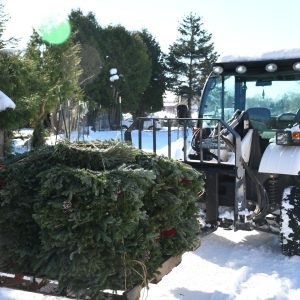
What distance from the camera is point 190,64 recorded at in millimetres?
44656

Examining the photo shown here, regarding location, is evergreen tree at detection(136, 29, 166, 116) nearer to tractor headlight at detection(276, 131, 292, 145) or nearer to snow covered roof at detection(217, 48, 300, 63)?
snow covered roof at detection(217, 48, 300, 63)

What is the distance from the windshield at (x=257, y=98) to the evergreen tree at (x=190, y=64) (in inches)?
1438

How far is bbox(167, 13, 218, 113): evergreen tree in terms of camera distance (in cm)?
4388

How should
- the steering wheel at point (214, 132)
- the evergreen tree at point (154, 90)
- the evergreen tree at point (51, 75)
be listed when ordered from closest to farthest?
1. the steering wheel at point (214, 132)
2. the evergreen tree at point (51, 75)
3. the evergreen tree at point (154, 90)

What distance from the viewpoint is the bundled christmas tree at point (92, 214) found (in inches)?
116

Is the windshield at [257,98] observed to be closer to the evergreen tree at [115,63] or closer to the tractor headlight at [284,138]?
the tractor headlight at [284,138]

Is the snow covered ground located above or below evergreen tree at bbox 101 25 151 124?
below

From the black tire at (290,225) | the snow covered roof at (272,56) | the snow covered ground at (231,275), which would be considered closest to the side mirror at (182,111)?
the snow covered roof at (272,56)

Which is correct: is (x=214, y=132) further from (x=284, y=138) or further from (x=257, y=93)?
(x=284, y=138)

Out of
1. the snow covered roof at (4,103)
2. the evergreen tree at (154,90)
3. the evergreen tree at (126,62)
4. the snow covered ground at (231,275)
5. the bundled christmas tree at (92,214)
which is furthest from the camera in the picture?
the evergreen tree at (154,90)

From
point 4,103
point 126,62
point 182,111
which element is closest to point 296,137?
point 182,111

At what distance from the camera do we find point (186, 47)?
44.7 meters

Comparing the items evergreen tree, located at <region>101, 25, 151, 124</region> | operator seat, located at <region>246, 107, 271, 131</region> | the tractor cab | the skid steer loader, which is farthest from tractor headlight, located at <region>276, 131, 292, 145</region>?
evergreen tree, located at <region>101, 25, 151, 124</region>

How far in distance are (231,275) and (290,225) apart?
38.8 inches
